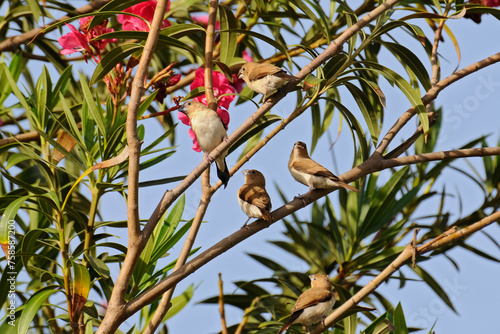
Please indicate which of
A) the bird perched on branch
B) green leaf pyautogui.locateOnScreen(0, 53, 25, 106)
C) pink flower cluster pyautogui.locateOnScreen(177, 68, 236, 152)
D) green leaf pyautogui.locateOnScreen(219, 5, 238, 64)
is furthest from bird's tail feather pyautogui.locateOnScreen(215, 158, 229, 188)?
green leaf pyautogui.locateOnScreen(0, 53, 25, 106)

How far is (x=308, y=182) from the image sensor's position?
216 centimetres

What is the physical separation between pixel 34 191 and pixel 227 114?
0.71 metres

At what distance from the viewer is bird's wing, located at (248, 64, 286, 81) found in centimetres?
196

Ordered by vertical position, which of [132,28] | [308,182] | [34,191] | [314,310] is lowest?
[314,310]

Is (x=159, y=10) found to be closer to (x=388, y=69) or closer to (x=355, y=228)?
(x=388, y=69)

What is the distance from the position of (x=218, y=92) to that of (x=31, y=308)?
0.91 meters

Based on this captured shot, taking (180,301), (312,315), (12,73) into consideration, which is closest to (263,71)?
(312,315)

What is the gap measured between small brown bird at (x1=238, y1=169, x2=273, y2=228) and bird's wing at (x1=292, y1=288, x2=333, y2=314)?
337 mm

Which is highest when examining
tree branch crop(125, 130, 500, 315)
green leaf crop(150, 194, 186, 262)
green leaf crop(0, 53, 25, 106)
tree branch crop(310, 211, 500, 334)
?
green leaf crop(0, 53, 25, 106)

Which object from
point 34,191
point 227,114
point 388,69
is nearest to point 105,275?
point 34,191

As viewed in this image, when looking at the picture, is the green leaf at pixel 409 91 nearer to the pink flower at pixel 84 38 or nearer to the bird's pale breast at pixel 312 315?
the bird's pale breast at pixel 312 315

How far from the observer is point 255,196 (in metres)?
2.28

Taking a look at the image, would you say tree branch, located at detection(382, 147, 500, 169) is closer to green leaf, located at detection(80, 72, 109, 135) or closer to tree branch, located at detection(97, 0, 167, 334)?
tree branch, located at detection(97, 0, 167, 334)

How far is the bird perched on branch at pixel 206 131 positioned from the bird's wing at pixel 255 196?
0.15 meters
